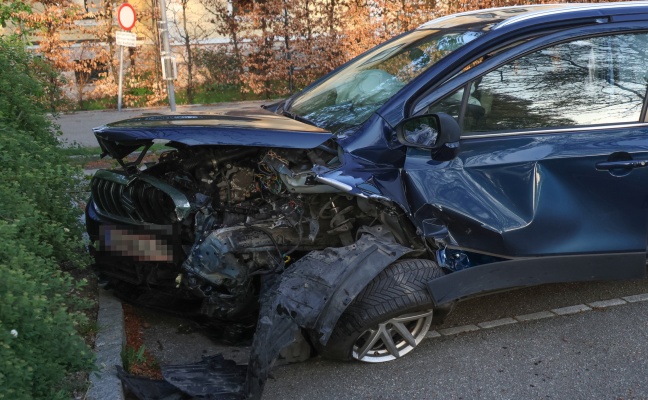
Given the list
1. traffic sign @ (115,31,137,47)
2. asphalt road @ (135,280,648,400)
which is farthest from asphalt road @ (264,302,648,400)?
traffic sign @ (115,31,137,47)

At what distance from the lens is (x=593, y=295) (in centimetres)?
478

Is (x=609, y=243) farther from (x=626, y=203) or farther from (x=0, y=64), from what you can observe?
(x=0, y=64)

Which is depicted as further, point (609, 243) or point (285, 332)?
point (609, 243)

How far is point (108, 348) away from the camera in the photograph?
3.68 metres

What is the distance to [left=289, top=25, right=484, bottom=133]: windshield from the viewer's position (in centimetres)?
409

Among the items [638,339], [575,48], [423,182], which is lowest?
[638,339]

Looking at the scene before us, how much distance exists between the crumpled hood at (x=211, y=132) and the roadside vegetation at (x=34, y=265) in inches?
17.5

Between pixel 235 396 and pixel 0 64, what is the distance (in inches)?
138

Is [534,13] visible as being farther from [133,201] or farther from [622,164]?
[133,201]

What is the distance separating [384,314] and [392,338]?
27 centimetres

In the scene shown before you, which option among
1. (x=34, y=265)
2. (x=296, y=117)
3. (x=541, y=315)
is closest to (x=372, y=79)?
(x=296, y=117)

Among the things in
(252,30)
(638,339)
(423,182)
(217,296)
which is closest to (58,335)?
(217,296)

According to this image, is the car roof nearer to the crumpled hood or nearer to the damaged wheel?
the crumpled hood

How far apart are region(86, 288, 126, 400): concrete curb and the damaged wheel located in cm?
106
